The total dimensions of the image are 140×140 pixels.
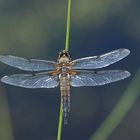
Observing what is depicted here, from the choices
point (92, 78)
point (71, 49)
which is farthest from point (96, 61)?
point (71, 49)

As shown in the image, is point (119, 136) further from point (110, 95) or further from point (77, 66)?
point (77, 66)

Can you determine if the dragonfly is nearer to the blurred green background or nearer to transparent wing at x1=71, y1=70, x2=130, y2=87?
→ transparent wing at x1=71, y1=70, x2=130, y2=87

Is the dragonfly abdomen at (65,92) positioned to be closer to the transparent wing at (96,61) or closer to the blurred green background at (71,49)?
the transparent wing at (96,61)

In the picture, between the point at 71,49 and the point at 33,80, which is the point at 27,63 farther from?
the point at 71,49

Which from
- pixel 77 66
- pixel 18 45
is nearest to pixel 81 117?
pixel 18 45

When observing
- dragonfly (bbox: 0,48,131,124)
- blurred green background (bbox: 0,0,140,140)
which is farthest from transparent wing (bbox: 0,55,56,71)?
blurred green background (bbox: 0,0,140,140)
